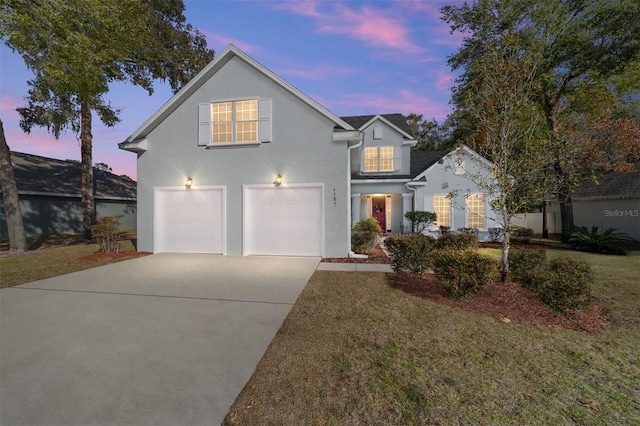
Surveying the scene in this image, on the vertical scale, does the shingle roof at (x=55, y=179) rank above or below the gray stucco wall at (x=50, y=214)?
above

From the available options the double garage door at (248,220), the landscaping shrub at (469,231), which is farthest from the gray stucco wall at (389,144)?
the double garage door at (248,220)

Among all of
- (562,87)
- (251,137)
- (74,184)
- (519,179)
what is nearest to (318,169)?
(251,137)

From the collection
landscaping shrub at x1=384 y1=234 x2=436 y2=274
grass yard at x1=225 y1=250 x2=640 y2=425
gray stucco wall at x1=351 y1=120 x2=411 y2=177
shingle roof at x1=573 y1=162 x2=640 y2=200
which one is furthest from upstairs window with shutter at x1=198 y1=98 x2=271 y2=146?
shingle roof at x1=573 y1=162 x2=640 y2=200

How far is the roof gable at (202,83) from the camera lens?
29.7ft

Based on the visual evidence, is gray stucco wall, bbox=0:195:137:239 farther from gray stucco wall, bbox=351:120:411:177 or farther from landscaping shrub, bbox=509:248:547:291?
landscaping shrub, bbox=509:248:547:291

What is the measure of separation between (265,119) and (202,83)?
2866 mm

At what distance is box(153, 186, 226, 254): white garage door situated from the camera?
32.2ft

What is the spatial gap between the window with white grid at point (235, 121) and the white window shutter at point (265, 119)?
294 millimetres

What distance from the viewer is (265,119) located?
9352mm

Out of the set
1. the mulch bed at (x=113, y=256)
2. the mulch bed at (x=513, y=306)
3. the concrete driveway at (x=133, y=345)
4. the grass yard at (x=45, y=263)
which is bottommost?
the concrete driveway at (x=133, y=345)

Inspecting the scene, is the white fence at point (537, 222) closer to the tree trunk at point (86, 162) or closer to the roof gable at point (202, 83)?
the roof gable at point (202, 83)

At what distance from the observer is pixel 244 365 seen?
Result: 300 centimetres

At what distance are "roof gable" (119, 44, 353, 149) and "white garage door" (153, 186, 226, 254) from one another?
228 centimetres

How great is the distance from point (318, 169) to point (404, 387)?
742cm
